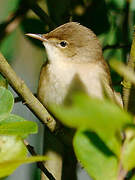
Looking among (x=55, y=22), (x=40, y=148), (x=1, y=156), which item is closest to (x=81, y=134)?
(x=1, y=156)

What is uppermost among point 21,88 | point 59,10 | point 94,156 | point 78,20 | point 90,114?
point 90,114

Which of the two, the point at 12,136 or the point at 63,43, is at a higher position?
the point at 12,136

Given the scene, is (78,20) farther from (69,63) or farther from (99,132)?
(99,132)

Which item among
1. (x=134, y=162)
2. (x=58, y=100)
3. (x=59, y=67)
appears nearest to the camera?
(x=134, y=162)

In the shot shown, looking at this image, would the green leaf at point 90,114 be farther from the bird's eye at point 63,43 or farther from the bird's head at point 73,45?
the bird's eye at point 63,43

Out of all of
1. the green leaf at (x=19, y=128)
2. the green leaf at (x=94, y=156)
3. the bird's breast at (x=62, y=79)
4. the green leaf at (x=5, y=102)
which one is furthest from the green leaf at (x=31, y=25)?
the green leaf at (x=94, y=156)

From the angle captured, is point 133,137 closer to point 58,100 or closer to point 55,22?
point 58,100

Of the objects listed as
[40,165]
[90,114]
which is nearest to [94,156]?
[90,114]
